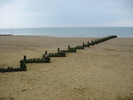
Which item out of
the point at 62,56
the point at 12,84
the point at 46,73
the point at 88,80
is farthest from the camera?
the point at 62,56

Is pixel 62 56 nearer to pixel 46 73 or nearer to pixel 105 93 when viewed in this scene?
pixel 46 73

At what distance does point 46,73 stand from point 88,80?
2679 millimetres

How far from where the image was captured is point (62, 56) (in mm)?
16422

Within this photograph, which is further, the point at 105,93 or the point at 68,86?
the point at 68,86

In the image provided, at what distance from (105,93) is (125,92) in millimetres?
936

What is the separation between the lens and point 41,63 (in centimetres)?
1348

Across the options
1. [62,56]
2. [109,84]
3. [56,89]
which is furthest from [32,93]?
[62,56]

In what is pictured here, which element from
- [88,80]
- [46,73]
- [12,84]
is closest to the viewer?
[12,84]

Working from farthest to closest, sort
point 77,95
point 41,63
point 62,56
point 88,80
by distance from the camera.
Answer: point 62,56
point 41,63
point 88,80
point 77,95

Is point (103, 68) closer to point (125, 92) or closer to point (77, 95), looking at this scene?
point (125, 92)

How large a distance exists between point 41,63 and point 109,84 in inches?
244

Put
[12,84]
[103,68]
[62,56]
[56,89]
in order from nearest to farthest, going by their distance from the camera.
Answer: [56,89] < [12,84] < [103,68] < [62,56]

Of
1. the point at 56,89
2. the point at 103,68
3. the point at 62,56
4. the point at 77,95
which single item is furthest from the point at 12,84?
the point at 62,56

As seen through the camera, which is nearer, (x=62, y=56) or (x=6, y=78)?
(x=6, y=78)
